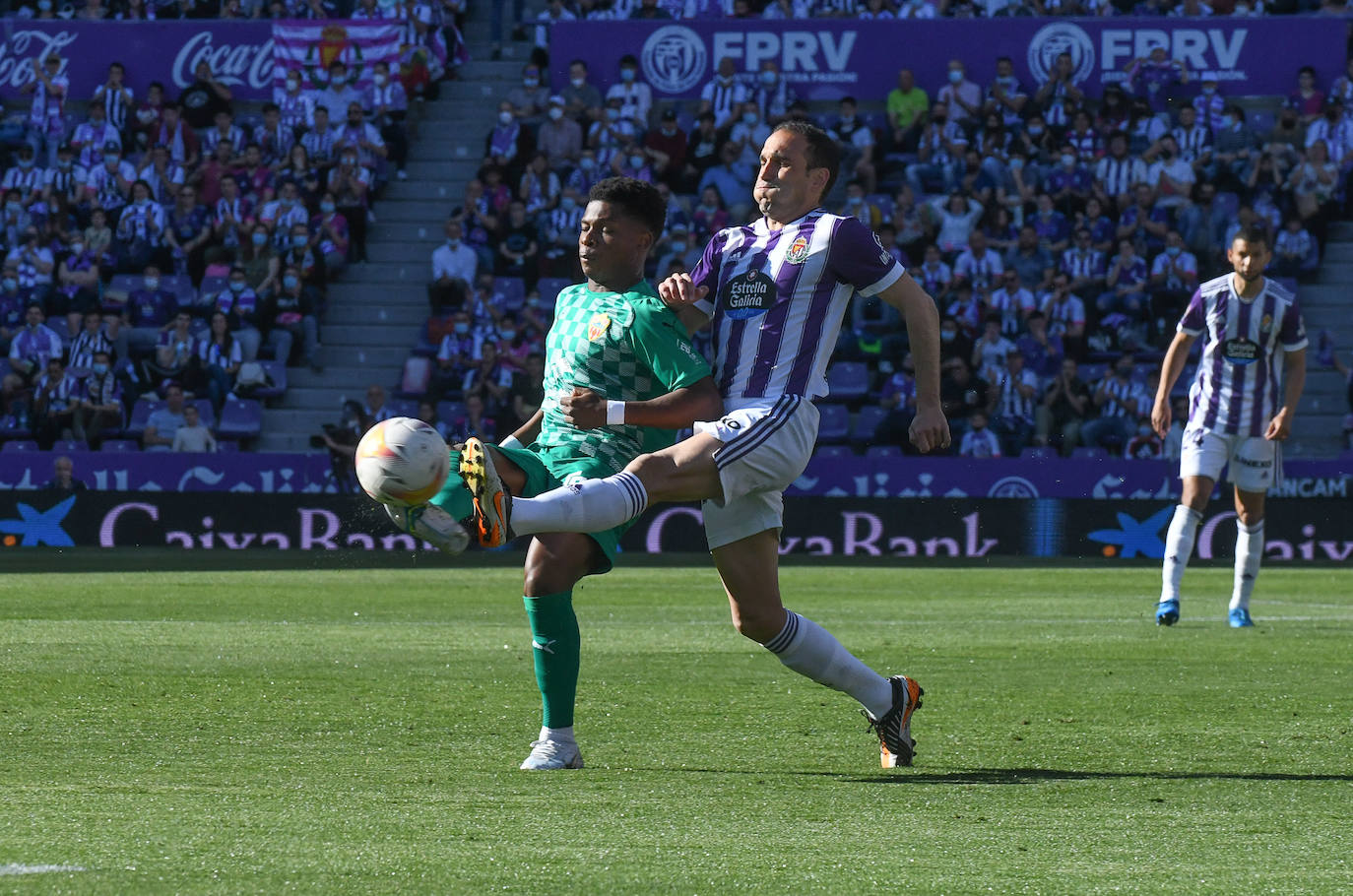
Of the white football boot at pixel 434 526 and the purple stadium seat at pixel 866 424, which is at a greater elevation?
the white football boot at pixel 434 526

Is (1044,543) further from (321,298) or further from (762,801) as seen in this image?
(762,801)

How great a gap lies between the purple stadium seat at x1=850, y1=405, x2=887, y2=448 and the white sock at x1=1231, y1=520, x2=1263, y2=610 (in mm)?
9153

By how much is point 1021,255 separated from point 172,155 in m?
10.8

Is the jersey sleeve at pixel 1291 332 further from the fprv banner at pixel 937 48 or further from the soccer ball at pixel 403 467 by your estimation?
the fprv banner at pixel 937 48

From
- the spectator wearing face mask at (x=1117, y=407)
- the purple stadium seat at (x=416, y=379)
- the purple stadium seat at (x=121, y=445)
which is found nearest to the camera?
the spectator wearing face mask at (x=1117, y=407)

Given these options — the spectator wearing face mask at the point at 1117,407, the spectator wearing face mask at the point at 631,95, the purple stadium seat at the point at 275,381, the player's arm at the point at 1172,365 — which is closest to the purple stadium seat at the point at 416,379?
the purple stadium seat at the point at 275,381

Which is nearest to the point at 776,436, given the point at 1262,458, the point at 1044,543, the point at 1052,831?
the point at 1052,831

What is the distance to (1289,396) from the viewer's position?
36.5 feet

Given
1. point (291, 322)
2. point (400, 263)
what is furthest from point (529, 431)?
point (400, 263)

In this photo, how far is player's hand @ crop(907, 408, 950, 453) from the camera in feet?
18.1

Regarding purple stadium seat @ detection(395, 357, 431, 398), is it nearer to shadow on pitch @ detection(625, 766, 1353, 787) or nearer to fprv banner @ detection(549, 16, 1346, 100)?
fprv banner @ detection(549, 16, 1346, 100)

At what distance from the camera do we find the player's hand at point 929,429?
553cm

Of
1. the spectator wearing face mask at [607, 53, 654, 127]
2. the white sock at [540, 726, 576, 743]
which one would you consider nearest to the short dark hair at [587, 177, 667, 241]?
the white sock at [540, 726, 576, 743]

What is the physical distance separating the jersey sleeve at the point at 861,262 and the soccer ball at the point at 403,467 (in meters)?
1.44
